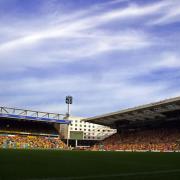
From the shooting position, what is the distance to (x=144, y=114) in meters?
78.7

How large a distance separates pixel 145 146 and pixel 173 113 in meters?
9.89

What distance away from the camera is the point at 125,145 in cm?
8412

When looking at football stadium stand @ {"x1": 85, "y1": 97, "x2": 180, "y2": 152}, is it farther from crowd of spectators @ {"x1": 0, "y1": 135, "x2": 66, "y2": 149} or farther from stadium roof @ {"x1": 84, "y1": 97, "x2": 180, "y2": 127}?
crowd of spectators @ {"x1": 0, "y1": 135, "x2": 66, "y2": 149}

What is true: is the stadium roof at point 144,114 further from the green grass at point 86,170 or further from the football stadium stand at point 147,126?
the green grass at point 86,170

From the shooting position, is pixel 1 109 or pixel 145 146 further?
pixel 1 109

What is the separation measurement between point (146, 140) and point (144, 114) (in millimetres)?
6427

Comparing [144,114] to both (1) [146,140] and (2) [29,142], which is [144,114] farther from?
(2) [29,142]

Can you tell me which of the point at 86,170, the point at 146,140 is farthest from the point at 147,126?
the point at 86,170

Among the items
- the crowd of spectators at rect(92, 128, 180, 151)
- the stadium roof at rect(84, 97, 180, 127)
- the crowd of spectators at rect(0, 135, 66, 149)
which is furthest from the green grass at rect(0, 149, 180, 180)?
the crowd of spectators at rect(0, 135, 66, 149)

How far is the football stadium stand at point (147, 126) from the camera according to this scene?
69850mm

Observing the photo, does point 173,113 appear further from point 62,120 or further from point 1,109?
point 1,109

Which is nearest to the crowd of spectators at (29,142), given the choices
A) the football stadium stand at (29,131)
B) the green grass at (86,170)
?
the football stadium stand at (29,131)

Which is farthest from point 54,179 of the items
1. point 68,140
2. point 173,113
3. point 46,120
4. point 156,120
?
point 68,140

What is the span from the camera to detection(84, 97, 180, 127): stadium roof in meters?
67.4
